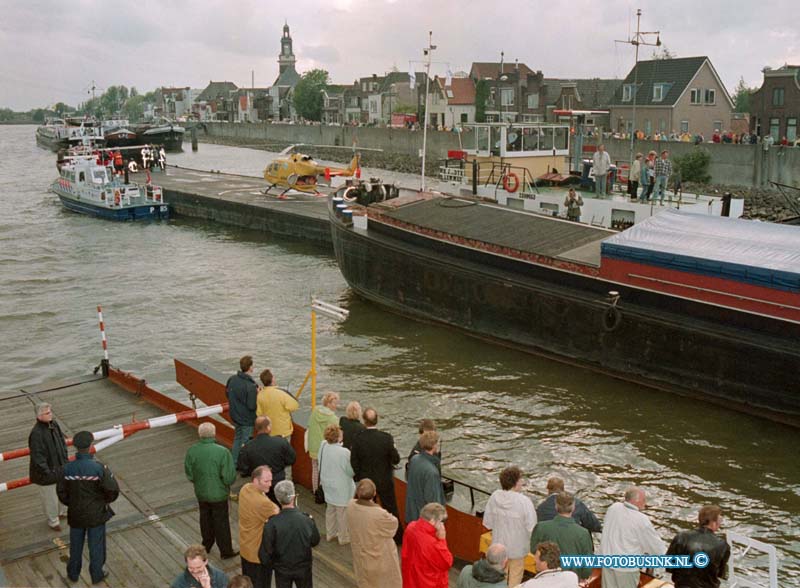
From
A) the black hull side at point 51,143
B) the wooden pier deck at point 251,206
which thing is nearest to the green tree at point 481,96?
the wooden pier deck at point 251,206

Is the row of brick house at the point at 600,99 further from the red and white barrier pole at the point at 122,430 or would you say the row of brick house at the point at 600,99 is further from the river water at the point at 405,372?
the red and white barrier pole at the point at 122,430

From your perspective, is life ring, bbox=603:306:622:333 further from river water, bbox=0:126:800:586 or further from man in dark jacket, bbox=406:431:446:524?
man in dark jacket, bbox=406:431:446:524

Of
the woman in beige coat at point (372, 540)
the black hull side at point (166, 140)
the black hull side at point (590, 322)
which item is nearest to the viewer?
the woman in beige coat at point (372, 540)

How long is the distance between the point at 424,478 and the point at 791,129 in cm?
5561

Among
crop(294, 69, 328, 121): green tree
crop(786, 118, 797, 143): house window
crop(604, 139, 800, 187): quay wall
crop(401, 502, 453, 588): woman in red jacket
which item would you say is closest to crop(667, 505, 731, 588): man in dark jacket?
crop(401, 502, 453, 588): woman in red jacket

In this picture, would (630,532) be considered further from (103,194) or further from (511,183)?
(103,194)

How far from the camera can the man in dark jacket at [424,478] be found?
24.5ft

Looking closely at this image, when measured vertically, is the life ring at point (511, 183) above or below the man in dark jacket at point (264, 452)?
above

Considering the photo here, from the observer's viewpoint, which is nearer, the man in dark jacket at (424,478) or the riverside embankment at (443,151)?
the man in dark jacket at (424,478)

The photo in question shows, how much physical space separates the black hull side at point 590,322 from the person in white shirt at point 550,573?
1103 centimetres

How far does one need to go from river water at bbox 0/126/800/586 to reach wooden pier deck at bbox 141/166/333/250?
1563 millimetres

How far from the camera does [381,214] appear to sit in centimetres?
2423

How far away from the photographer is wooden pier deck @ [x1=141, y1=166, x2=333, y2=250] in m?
37.9

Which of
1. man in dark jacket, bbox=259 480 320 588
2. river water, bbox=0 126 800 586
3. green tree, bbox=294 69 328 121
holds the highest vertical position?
Answer: green tree, bbox=294 69 328 121
